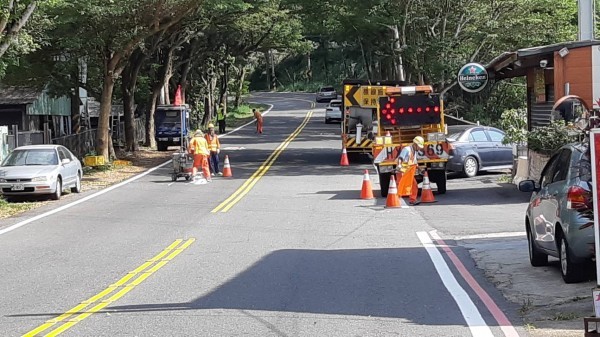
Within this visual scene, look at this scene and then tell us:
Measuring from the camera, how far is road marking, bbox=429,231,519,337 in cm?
848

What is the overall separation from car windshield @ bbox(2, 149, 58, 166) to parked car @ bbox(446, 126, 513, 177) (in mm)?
11733

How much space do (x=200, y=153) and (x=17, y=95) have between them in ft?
77.6

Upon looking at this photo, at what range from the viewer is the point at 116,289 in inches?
434

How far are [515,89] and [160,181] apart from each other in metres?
26.3

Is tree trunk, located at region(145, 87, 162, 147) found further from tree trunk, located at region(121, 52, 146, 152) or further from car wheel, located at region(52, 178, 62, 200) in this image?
car wheel, located at region(52, 178, 62, 200)

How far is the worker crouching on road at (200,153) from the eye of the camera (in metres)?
27.4

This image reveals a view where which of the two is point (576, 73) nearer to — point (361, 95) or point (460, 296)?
point (460, 296)

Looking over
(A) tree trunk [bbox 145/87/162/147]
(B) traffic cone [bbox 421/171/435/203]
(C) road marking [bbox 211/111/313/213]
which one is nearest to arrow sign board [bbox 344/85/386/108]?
(C) road marking [bbox 211/111/313/213]

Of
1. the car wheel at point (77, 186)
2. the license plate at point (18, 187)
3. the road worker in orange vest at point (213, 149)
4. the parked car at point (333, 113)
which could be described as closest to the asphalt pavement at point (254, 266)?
the license plate at point (18, 187)

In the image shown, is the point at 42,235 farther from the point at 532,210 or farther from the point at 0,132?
the point at 0,132

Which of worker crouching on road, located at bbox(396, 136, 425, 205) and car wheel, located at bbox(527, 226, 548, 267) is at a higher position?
worker crouching on road, located at bbox(396, 136, 425, 205)

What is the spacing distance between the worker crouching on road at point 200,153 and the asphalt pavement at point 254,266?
2.72 meters

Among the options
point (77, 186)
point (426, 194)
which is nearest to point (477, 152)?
point (426, 194)

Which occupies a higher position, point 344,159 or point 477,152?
point 477,152
